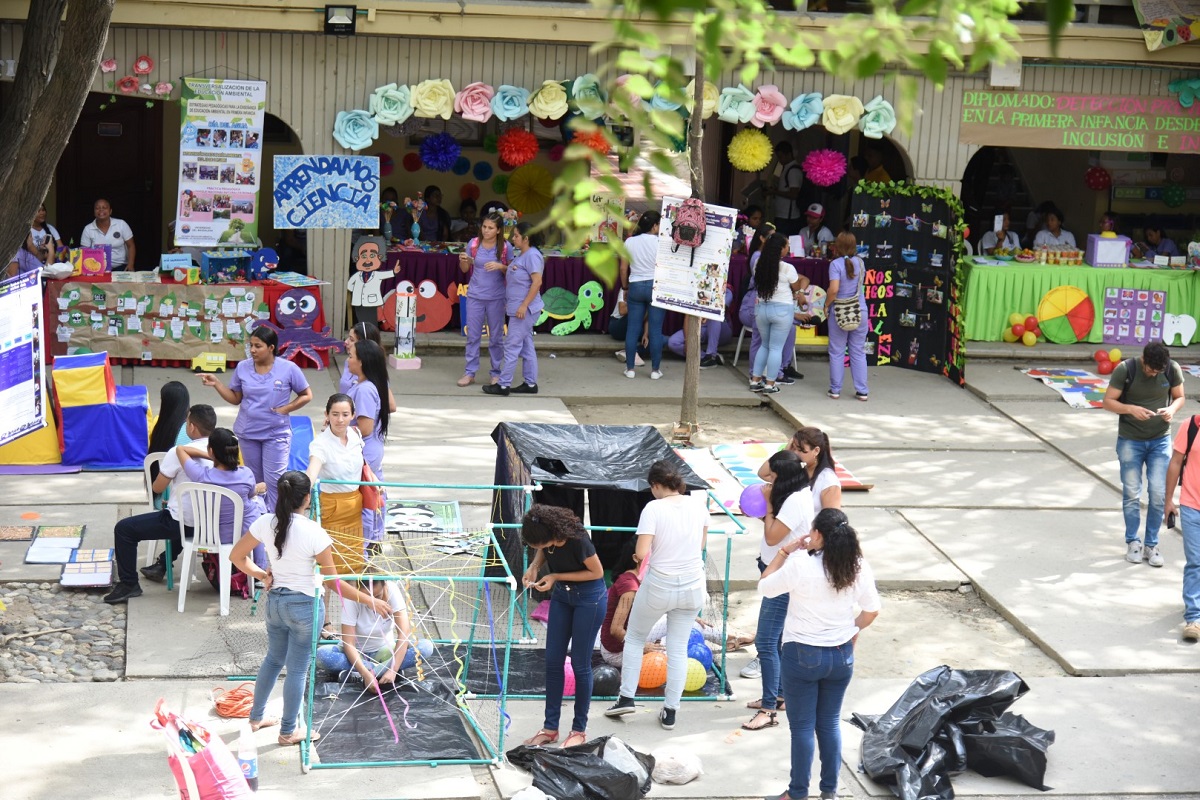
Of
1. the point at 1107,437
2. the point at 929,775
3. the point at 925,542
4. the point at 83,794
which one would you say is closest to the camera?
the point at 83,794

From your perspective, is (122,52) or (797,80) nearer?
(122,52)

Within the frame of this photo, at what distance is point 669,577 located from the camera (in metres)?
7.55

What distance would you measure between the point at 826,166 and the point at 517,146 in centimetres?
349

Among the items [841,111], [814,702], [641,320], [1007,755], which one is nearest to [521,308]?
[641,320]

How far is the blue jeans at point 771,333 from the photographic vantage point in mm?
14141

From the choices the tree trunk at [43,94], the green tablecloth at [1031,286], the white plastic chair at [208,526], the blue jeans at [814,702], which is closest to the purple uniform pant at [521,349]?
the green tablecloth at [1031,286]

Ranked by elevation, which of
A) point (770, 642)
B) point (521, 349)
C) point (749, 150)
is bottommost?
point (770, 642)

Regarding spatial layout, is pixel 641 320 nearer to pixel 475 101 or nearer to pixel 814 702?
pixel 475 101

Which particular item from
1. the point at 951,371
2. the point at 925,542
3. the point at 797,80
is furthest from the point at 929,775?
the point at 797,80

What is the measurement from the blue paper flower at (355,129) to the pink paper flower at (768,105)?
12.7 ft

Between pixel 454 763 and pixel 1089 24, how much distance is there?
38.4 feet

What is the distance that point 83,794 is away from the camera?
22.2 ft

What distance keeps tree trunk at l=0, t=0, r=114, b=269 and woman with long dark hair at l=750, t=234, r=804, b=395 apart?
737 cm

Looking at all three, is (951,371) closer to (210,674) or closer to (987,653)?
(987,653)
